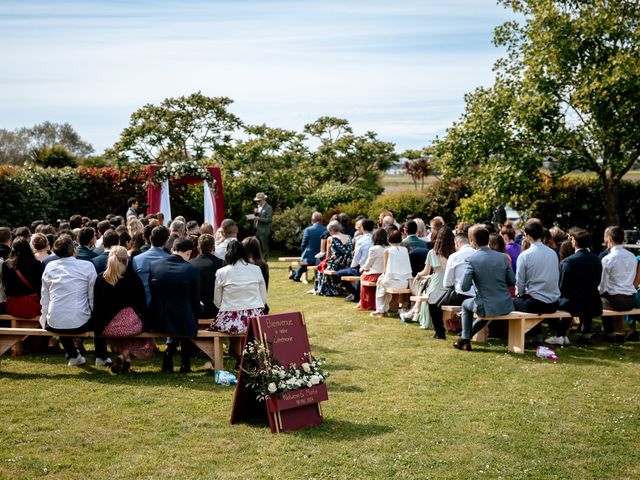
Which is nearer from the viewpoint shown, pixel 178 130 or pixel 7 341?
pixel 7 341

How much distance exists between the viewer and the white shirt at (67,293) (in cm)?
859

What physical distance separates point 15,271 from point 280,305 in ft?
18.3

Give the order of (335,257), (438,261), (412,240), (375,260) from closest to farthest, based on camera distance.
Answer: (438,261), (375,260), (412,240), (335,257)

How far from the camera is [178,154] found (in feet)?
92.6

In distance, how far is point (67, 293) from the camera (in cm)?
859

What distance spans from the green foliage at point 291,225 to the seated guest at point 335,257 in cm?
859

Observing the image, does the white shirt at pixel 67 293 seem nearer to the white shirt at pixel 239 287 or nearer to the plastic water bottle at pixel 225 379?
the white shirt at pixel 239 287

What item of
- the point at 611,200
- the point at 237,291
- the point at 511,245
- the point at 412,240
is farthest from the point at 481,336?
the point at 611,200

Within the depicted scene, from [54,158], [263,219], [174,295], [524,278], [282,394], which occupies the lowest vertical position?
[282,394]

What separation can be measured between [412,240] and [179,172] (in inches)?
364

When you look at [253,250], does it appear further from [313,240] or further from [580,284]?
[313,240]

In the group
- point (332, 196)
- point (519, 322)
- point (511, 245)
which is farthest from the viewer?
point (332, 196)

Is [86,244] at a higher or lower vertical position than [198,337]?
higher

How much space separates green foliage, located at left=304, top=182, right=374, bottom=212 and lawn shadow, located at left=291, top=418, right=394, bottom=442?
60.2 ft
